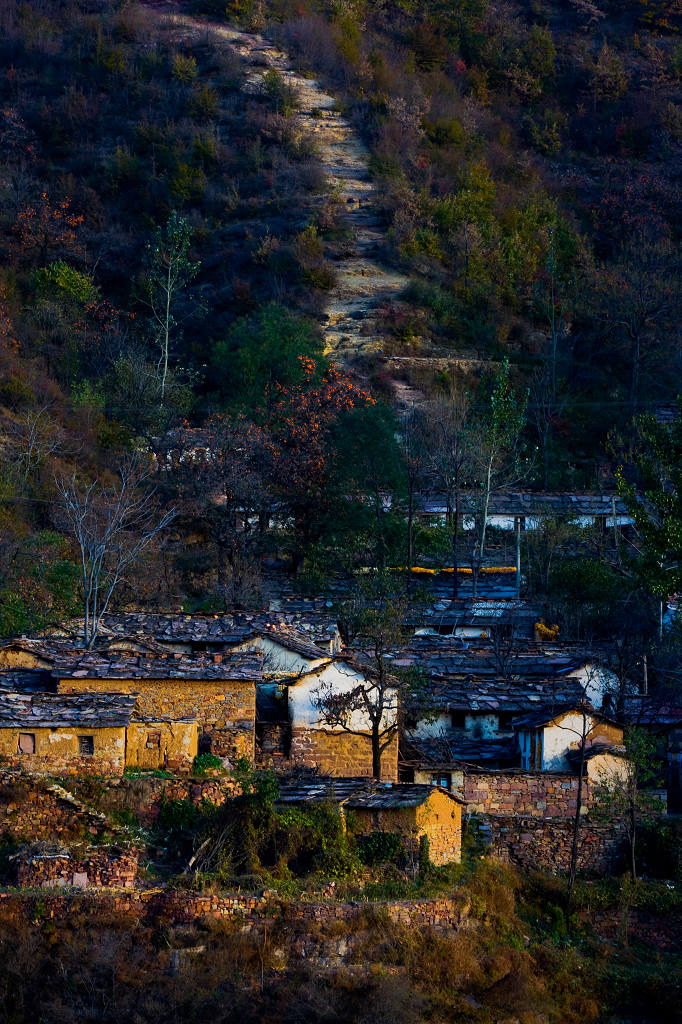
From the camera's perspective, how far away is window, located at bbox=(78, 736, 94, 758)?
19922 mm

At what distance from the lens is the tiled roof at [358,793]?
1962 cm

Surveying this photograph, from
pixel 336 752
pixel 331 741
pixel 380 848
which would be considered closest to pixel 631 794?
pixel 380 848

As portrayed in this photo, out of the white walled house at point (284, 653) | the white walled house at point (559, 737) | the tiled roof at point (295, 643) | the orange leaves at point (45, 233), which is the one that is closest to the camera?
the white walled house at point (559, 737)

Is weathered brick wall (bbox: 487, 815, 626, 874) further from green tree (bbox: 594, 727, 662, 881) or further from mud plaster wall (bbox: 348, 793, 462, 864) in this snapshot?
mud plaster wall (bbox: 348, 793, 462, 864)

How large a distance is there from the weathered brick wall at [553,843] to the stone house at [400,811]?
1.66 m

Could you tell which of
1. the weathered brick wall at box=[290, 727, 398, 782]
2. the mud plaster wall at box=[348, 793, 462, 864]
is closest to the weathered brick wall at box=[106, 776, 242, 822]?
the mud plaster wall at box=[348, 793, 462, 864]

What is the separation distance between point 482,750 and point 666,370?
96.2 ft

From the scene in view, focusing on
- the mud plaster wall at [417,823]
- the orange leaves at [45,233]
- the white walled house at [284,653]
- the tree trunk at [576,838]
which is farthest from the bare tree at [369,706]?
the orange leaves at [45,233]

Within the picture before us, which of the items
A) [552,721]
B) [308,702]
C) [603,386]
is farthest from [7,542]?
[603,386]

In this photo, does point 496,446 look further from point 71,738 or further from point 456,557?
point 71,738

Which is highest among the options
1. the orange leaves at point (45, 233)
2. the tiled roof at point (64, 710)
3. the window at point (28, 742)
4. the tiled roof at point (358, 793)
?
the orange leaves at point (45, 233)

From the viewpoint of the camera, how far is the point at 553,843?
21953mm

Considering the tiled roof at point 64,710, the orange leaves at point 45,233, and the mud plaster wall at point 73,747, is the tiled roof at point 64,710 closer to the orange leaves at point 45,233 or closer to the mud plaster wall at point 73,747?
the mud plaster wall at point 73,747

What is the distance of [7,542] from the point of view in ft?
110
